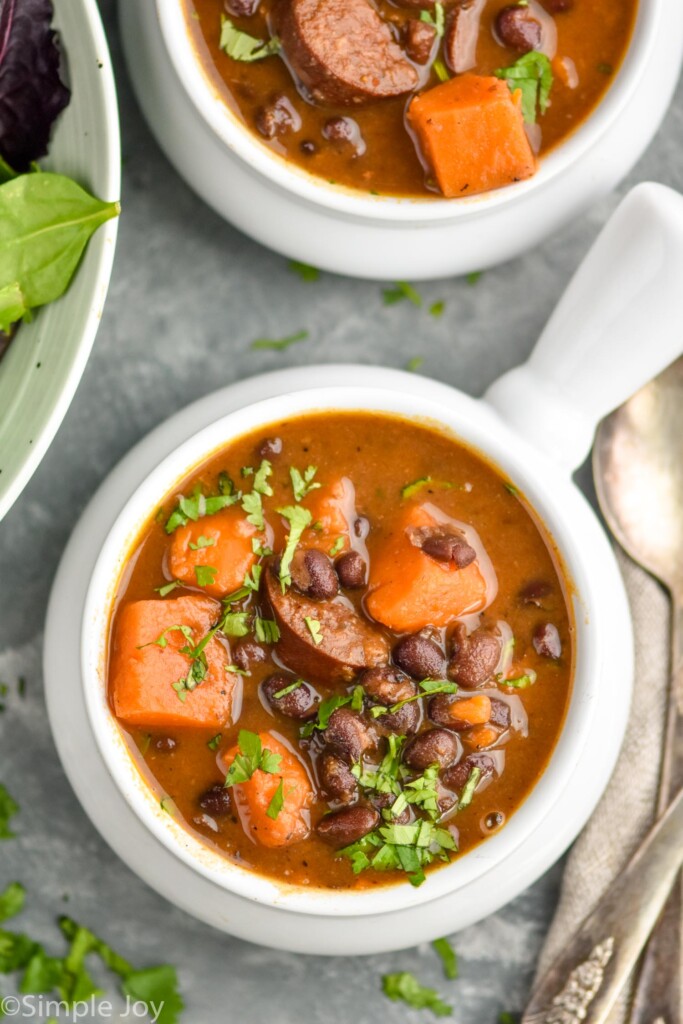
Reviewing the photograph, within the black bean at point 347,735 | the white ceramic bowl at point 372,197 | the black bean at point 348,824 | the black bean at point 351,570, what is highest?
the white ceramic bowl at point 372,197

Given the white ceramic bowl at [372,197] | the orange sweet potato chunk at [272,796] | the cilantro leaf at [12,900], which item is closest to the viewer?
the orange sweet potato chunk at [272,796]

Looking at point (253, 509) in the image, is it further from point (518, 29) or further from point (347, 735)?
point (518, 29)

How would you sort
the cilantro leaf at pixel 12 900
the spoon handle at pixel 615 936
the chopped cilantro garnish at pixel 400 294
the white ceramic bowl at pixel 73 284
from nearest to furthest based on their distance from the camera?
the white ceramic bowl at pixel 73 284, the spoon handle at pixel 615 936, the cilantro leaf at pixel 12 900, the chopped cilantro garnish at pixel 400 294

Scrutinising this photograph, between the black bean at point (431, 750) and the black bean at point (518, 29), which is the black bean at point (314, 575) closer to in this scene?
the black bean at point (431, 750)

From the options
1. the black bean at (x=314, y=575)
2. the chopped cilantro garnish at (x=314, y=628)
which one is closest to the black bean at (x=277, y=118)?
the black bean at (x=314, y=575)

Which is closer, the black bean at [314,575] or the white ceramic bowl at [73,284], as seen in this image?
the white ceramic bowl at [73,284]

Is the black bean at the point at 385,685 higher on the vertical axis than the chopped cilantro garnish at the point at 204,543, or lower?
lower

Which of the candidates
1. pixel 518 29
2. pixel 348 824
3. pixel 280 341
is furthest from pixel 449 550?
pixel 518 29

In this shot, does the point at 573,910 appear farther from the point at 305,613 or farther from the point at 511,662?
the point at 305,613
